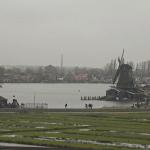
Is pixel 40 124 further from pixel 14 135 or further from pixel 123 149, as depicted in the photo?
pixel 123 149

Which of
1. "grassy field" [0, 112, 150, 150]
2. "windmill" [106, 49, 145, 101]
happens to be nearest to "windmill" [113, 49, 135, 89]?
"windmill" [106, 49, 145, 101]

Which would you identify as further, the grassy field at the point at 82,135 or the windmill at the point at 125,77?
the windmill at the point at 125,77

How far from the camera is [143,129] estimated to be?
4831 cm

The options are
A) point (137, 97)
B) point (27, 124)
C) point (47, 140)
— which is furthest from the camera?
point (137, 97)

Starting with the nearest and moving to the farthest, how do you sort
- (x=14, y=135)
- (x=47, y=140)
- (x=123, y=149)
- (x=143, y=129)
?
(x=123, y=149) → (x=47, y=140) → (x=14, y=135) → (x=143, y=129)

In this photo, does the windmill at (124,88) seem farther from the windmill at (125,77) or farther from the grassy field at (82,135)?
the grassy field at (82,135)

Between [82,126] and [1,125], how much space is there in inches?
317

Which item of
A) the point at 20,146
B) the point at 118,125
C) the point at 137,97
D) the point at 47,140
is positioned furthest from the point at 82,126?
the point at 137,97

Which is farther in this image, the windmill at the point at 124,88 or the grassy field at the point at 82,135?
the windmill at the point at 124,88

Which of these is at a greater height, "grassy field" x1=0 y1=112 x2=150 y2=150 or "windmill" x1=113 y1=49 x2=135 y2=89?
"windmill" x1=113 y1=49 x2=135 y2=89

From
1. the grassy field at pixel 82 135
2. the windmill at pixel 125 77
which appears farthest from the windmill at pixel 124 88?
the grassy field at pixel 82 135

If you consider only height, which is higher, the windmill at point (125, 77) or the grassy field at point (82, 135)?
the windmill at point (125, 77)

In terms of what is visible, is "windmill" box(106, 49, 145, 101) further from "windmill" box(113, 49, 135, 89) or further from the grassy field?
the grassy field

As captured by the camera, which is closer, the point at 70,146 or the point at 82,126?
the point at 70,146
